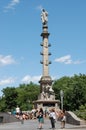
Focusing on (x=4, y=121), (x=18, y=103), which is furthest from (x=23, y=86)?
(x=4, y=121)

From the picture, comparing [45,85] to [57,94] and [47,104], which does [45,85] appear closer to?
[47,104]

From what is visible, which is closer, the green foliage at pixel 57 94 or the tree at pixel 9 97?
the green foliage at pixel 57 94

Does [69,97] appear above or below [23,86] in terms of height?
below

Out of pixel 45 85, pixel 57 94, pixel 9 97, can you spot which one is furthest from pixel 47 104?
pixel 9 97

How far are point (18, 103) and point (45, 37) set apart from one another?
54383 millimetres

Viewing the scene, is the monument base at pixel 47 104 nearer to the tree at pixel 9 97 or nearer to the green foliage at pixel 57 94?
the green foliage at pixel 57 94

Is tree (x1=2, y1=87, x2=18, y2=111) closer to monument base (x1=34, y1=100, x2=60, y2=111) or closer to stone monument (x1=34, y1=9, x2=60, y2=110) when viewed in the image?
stone monument (x1=34, y1=9, x2=60, y2=110)

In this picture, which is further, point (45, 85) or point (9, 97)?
point (9, 97)

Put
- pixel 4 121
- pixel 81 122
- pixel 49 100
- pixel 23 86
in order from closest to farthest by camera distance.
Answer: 1. pixel 81 122
2. pixel 4 121
3. pixel 49 100
4. pixel 23 86

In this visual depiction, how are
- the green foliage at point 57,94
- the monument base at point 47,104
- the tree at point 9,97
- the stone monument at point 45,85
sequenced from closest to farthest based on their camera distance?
the monument base at point 47,104, the stone monument at point 45,85, the green foliage at point 57,94, the tree at point 9,97

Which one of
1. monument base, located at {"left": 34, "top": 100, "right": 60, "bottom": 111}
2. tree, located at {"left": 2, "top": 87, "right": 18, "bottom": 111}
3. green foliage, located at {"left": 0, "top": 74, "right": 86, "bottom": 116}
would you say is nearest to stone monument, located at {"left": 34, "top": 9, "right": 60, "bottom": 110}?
monument base, located at {"left": 34, "top": 100, "right": 60, "bottom": 111}

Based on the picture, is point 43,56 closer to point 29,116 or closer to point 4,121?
point 29,116

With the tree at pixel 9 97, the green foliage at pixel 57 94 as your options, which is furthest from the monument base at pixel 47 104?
the tree at pixel 9 97

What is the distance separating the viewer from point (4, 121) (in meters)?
41.1
